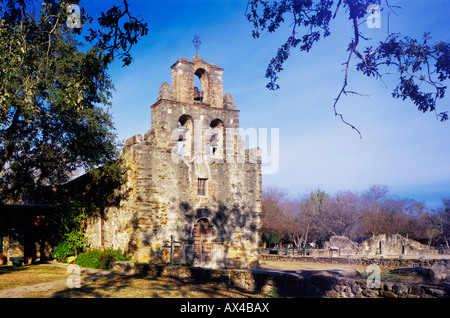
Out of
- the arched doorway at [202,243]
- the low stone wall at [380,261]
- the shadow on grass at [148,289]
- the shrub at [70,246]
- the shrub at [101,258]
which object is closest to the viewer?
the shadow on grass at [148,289]

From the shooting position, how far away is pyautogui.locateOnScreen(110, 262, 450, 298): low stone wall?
772 cm

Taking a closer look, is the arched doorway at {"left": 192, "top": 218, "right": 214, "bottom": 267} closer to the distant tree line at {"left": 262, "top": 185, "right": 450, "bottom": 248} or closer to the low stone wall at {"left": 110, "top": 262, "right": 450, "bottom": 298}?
the low stone wall at {"left": 110, "top": 262, "right": 450, "bottom": 298}

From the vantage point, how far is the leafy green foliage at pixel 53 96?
860 cm

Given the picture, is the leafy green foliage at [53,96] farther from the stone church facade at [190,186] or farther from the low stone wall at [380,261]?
the low stone wall at [380,261]

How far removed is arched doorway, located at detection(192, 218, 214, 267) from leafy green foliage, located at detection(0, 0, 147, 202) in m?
5.65

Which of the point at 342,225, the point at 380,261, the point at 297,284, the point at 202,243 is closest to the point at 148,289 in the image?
the point at 297,284

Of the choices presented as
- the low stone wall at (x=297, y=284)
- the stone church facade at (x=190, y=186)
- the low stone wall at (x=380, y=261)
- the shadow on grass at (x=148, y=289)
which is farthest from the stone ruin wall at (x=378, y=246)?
Answer: the shadow on grass at (x=148, y=289)

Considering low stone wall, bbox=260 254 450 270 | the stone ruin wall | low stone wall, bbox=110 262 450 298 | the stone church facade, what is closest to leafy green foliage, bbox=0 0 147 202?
the stone church facade

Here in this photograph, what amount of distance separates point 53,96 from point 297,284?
9.83 metres

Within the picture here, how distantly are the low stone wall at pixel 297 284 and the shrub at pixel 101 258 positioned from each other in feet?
13.5

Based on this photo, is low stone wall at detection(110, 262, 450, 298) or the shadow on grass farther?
the shadow on grass
